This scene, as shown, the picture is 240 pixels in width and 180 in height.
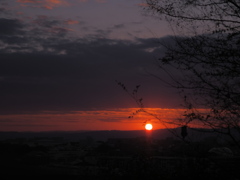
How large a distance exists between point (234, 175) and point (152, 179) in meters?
2.03

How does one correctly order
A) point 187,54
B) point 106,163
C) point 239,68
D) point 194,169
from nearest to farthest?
point 239,68 → point 187,54 → point 194,169 → point 106,163

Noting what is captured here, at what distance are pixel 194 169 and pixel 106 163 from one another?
289 cm

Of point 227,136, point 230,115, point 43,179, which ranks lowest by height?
point 43,179

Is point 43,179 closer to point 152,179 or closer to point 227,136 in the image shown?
point 152,179

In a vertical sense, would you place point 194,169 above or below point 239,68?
below

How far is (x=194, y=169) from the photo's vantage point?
26.3 ft

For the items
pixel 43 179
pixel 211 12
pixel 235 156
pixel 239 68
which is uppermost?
pixel 211 12

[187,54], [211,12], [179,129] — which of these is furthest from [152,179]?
[211,12]

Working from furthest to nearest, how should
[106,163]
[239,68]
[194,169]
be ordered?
[106,163]
[194,169]
[239,68]

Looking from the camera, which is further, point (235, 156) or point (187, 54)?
point (235, 156)

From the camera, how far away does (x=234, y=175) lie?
7.38 m

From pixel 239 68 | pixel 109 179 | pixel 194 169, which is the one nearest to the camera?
pixel 239 68

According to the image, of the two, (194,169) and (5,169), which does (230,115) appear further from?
(5,169)

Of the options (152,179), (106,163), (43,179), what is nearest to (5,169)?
(43,179)
